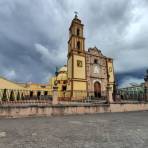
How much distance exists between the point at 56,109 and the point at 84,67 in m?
20.5

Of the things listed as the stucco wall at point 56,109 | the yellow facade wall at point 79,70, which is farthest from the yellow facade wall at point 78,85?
the stucco wall at point 56,109

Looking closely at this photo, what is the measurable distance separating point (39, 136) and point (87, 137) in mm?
1585

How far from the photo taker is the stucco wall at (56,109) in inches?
395

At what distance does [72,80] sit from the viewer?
2861 cm

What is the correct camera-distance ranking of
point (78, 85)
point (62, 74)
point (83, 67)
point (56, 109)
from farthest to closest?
point (62, 74)
point (83, 67)
point (78, 85)
point (56, 109)

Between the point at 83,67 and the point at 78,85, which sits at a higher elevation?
the point at 83,67

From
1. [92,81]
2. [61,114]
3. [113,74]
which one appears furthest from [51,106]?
[113,74]

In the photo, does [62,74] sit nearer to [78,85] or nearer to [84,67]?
[84,67]

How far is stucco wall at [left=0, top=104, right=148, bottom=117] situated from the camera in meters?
10.0

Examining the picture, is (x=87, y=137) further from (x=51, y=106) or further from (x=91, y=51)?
(x=91, y=51)

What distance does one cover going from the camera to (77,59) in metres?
30.5

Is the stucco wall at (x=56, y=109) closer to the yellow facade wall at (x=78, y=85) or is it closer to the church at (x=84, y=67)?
the church at (x=84, y=67)

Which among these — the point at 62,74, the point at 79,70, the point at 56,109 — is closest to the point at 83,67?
the point at 79,70

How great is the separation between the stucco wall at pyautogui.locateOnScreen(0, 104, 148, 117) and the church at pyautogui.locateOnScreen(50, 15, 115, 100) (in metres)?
14.6
